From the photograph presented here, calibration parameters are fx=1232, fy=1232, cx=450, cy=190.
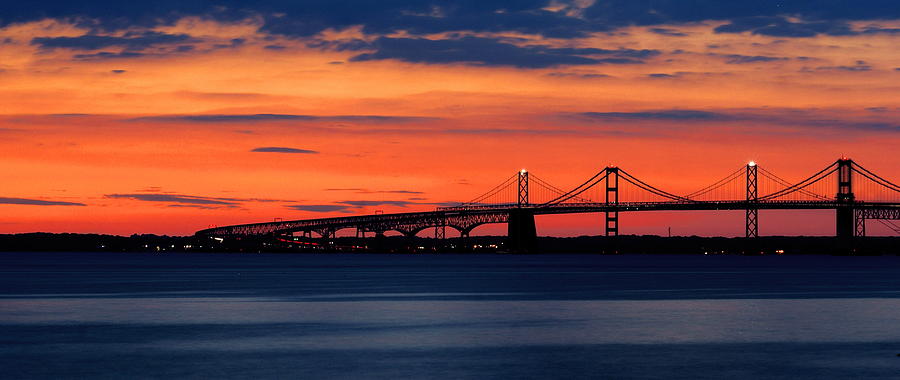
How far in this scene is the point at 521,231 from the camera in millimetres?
126125

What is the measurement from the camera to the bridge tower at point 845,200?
376 ft

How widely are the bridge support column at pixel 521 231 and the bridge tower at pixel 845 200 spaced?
29.7 meters

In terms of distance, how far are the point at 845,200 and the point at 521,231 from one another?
3174 centimetres

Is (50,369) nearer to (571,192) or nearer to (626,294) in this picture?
(626,294)

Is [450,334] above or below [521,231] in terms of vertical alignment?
below

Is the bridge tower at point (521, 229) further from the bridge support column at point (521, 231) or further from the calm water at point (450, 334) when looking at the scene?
the calm water at point (450, 334)

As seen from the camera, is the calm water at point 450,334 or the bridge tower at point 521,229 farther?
the bridge tower at point 521,229

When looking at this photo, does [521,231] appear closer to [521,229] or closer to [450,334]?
[521,229]

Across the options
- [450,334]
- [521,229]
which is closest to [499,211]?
[521,229]

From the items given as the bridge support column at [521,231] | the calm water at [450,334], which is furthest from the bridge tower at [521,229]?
the calm water at [450,334]

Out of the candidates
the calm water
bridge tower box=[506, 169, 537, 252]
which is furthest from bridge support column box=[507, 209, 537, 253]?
the calm water

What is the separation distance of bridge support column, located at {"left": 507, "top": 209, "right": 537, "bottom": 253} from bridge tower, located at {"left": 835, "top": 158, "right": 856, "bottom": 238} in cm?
2974

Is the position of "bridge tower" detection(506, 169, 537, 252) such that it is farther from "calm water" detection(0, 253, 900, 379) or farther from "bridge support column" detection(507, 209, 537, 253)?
"calm water" detection(0, 253, 900, 379)

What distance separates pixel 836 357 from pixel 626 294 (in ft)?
78.2
